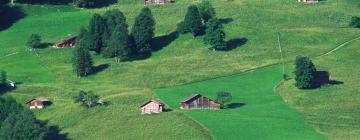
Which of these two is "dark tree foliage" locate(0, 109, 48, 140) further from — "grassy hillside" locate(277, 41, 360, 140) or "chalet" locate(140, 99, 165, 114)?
"grassy hillside" locate(277, 41, 360, 140)

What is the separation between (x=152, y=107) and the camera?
190250 mm

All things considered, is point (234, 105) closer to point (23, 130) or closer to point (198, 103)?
point (198, 103)

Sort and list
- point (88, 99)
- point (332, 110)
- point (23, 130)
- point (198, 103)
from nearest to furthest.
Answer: point (23, 130) → point (332, 110) → point (198, 103) → point (88, 99)

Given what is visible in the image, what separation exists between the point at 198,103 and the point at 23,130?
32.0m

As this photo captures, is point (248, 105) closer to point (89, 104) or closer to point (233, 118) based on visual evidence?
point (233, 118)

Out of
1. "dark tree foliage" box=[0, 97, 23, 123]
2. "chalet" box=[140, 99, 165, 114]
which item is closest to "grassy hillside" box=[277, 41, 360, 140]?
"chalet" box=[140, 99, 165, 114]

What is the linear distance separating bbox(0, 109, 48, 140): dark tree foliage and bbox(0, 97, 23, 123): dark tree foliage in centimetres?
775

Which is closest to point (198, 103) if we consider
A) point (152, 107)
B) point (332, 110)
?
point (152, 107)

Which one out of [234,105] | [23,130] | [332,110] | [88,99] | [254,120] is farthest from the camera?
[234,105]

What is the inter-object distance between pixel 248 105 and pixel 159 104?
1596 centimetres

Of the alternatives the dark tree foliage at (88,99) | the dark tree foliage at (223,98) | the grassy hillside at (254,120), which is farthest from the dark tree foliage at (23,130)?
the dark tree foliage at (223,98)

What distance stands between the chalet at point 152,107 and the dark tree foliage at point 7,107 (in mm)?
21060

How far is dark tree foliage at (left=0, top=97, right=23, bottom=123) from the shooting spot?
624 feet

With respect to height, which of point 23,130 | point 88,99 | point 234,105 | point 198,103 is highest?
point 88,99
